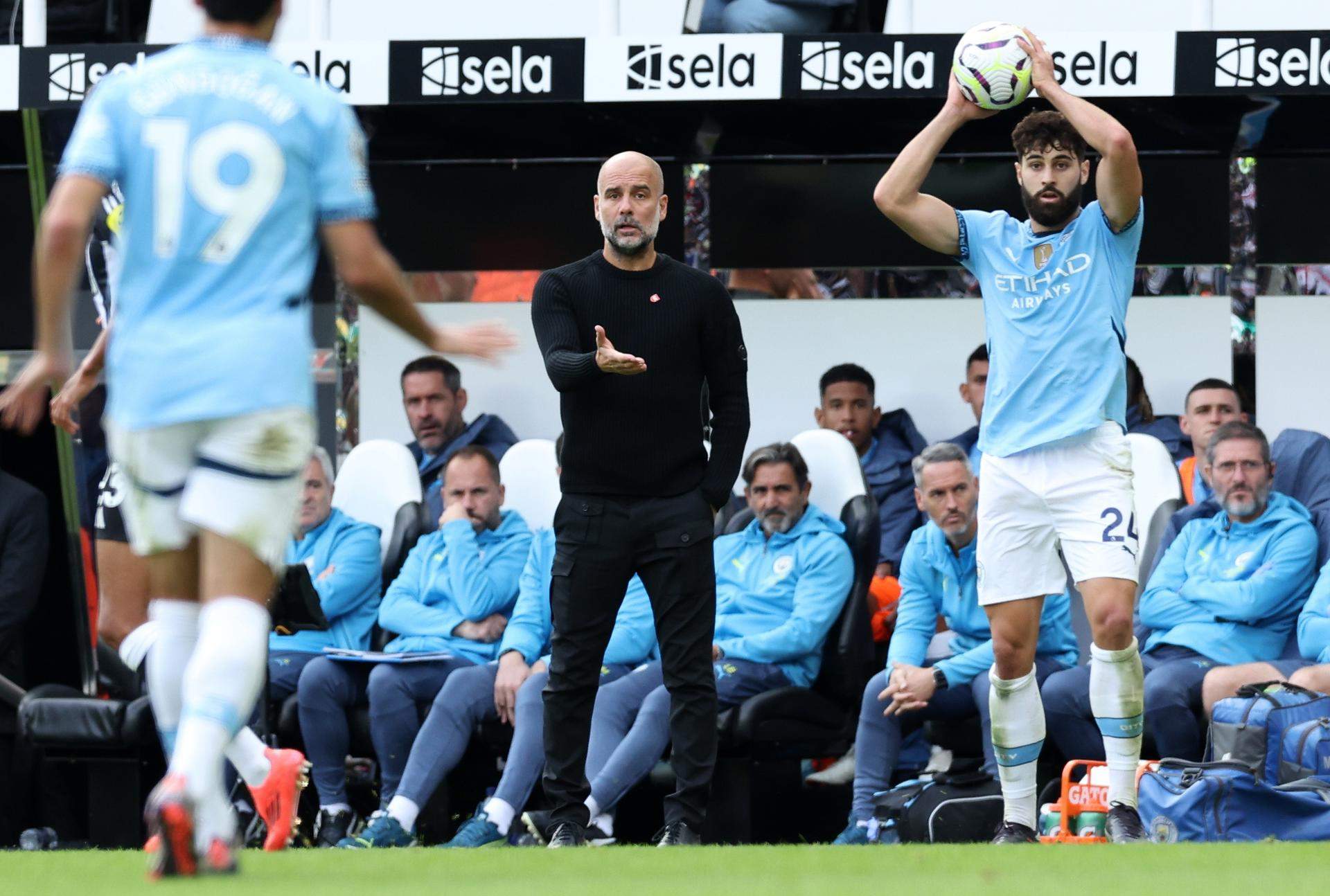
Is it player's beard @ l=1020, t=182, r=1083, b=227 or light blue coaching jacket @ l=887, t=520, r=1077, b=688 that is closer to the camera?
player's beard @ l=1020, t=182, r=1083, b=227

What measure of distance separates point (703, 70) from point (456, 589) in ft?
7.10

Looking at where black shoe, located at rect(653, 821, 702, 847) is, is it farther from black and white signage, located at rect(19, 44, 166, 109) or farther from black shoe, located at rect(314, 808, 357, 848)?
black and white signage, located at rect(19, 44, 166, 109)

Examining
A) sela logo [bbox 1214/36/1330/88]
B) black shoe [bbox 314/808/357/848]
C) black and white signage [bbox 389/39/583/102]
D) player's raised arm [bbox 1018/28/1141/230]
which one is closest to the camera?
player's raised arm [bbox 1018/28/1141/230]

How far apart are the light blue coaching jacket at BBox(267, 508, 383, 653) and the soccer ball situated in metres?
3.45

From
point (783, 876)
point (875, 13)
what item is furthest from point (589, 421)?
Answer: point (875, 13)

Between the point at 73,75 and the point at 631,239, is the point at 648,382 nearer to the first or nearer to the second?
the point at 631,239

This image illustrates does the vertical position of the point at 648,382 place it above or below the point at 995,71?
below

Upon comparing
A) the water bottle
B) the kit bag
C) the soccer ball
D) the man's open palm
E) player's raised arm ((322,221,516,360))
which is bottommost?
the water bottle

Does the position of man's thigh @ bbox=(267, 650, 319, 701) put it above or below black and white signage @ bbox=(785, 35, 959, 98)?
below

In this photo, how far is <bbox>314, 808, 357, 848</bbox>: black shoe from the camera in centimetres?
770

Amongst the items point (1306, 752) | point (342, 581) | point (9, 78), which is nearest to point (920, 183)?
point (1306, 752)

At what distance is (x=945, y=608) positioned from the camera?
7.60 meters

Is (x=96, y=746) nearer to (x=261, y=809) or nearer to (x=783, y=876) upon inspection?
(x=261, y=809)

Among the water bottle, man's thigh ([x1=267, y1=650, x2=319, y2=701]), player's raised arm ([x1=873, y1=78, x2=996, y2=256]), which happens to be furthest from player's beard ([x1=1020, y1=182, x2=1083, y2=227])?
the water bottle
